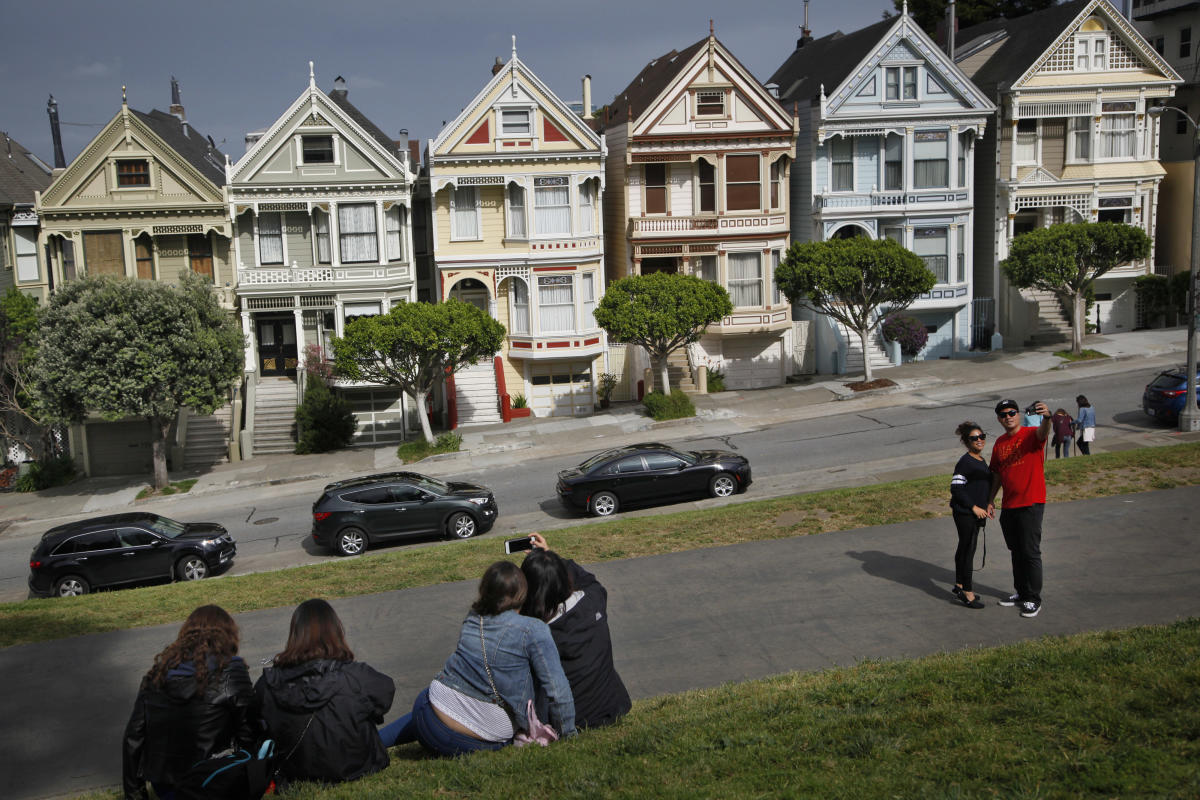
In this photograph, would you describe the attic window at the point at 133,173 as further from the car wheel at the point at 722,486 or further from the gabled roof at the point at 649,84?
the car wheel at the point at 722,486

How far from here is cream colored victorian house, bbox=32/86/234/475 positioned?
3481cm

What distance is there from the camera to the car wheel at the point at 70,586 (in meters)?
19.9

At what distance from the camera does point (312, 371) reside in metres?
34.3

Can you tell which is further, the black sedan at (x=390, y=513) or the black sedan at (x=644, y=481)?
the black sedan at (x=644, y=481)

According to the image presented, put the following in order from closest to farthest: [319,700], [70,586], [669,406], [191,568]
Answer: [319,700]
[70,586]
[191,568]
[669,406]

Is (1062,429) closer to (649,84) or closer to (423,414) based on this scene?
Answer: (423,414)

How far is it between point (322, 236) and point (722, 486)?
66.3 ft

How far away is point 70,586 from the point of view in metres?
20.0

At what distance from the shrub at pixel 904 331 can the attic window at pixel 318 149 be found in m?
21.0

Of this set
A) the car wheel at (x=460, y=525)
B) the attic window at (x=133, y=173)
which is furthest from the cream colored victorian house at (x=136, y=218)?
the car wheel at (x=460, y=525)

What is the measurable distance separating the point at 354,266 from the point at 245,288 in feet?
12.5

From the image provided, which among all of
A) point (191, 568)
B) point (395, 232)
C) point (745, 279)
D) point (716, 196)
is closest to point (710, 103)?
point (716, 196)

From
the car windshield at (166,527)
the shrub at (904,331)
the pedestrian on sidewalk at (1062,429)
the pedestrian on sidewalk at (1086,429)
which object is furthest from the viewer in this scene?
the shrub at (904,331)

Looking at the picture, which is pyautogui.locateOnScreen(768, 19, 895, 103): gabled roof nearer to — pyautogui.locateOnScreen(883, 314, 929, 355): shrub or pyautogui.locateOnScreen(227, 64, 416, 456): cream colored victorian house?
→ pyautogui.locateOnScreen(883, 314, 929, 355): shrub
